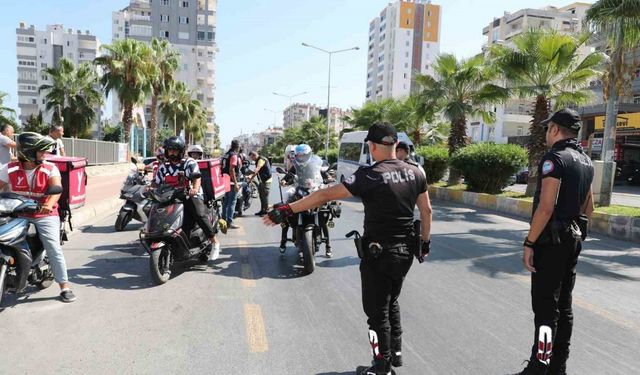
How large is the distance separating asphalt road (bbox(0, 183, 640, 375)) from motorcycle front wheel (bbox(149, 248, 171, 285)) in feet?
0.40

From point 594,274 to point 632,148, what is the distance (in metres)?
36.0

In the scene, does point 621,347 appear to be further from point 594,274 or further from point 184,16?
point 184,16

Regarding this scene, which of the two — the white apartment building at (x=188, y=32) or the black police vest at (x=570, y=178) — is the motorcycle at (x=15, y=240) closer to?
the black police vest at (x=570, y=178)

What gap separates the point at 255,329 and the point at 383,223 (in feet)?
5.85

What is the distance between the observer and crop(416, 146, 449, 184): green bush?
71.1 feet

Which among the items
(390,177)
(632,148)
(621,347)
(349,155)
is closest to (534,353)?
(621,347)

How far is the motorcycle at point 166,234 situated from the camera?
568cm

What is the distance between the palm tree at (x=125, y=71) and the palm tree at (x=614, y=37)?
2585 cm

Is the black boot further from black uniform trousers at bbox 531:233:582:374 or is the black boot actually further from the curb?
the curb

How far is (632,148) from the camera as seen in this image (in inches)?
1448

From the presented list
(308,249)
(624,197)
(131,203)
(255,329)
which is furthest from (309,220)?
(624,197)

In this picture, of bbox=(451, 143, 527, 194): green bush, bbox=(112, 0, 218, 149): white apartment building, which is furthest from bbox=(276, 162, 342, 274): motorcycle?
bbox=(112, 0, 218, 149): white apartment building

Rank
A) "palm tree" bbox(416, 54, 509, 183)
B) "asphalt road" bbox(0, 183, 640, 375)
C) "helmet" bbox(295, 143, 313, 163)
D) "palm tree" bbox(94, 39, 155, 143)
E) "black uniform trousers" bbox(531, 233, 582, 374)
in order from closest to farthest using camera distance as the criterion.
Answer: "black uniform trousers" bbox(531, 233, 582, 374), "asphalt road" bbox(0, 183, 640, 375), "helmet" bbox(295, 143, 313, 163), "palm tree" bbox(416, 54, 509, 183), "palm tree" bbox(94, 39, 155, 143)

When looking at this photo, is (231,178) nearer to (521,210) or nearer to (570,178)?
(570,178)
